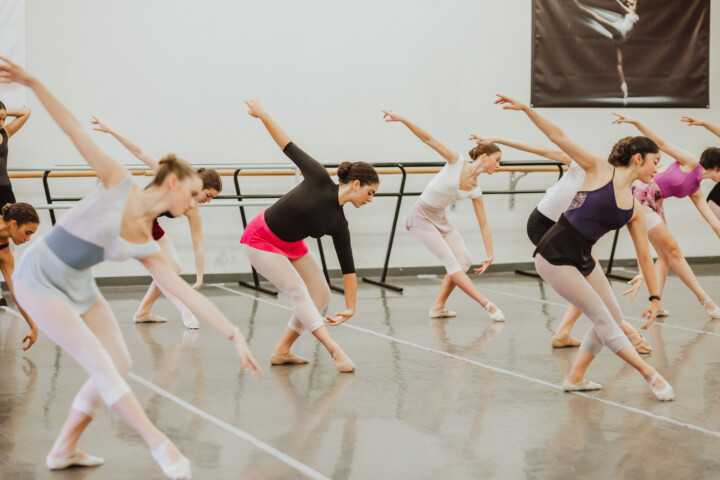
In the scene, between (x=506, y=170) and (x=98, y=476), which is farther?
(x=506, y=170)

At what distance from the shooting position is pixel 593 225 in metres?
4.45

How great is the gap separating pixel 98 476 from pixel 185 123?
6056 mm

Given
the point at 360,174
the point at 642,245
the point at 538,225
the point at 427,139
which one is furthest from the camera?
the point at 427,139

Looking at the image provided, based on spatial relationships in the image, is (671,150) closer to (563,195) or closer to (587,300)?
(563,195)

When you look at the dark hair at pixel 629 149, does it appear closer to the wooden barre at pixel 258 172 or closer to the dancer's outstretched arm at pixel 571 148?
the dancer's outstretched arm at pixel 571 148

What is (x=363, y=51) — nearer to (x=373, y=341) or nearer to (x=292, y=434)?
(x=373, y=341)

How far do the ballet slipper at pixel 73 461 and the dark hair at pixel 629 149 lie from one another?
2.79 m

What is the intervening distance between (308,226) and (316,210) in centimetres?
12

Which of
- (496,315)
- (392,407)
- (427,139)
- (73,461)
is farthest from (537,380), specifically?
(73,461)

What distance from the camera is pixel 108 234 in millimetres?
3150

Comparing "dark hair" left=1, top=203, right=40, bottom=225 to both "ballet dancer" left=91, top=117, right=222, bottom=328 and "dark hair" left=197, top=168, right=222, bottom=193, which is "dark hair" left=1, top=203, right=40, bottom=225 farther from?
"dark hair" left=197, top=168, right=222, bottom=193

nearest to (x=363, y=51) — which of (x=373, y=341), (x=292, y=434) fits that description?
(x=373, y=341)

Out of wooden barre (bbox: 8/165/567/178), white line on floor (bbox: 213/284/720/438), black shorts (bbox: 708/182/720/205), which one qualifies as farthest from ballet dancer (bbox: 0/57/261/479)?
black shorts (bbox: 708/182/720/205)

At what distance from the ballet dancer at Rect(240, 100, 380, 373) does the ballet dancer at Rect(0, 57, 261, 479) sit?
1.74 meters
